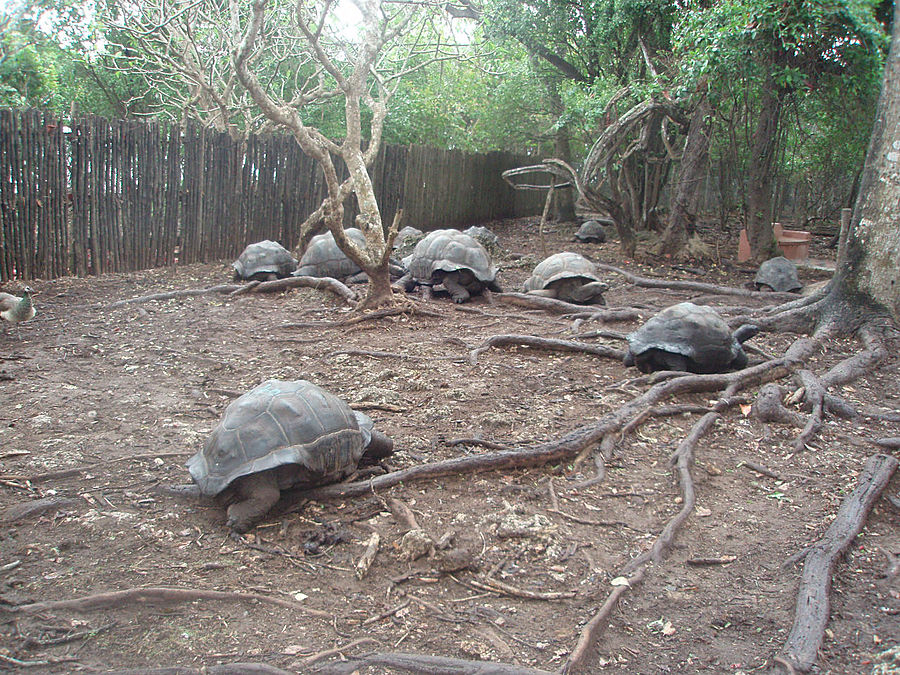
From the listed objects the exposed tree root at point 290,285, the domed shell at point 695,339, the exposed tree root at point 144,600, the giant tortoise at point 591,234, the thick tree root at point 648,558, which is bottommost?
the exposed tree root at point 144,600

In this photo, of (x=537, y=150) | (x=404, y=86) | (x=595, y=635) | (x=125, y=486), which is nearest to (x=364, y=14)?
(x=125, y=486)

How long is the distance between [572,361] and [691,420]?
1566 millimetres

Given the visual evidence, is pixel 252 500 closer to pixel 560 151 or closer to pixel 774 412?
pixel 774 412

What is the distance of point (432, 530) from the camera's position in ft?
11.0

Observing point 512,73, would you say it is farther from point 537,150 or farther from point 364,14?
point 364,14

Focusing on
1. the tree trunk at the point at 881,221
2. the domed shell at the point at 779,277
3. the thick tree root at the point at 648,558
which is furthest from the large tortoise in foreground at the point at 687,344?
the domed shell at the point at 779,277

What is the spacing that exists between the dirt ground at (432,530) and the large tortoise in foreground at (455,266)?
270 cm

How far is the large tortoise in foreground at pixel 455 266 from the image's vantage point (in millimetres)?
8883

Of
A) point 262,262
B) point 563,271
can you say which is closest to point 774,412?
point 563,271

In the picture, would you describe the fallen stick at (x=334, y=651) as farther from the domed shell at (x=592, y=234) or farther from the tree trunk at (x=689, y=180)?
the domed shell at (x=592, y=234)

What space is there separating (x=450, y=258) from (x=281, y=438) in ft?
18.8

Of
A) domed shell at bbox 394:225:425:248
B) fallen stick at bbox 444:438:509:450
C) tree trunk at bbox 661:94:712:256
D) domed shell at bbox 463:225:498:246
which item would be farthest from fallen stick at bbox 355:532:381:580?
tree trunk at bbox 661:94:712:256

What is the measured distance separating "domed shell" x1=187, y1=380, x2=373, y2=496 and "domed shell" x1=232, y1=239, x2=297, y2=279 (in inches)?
238

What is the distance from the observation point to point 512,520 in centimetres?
342
